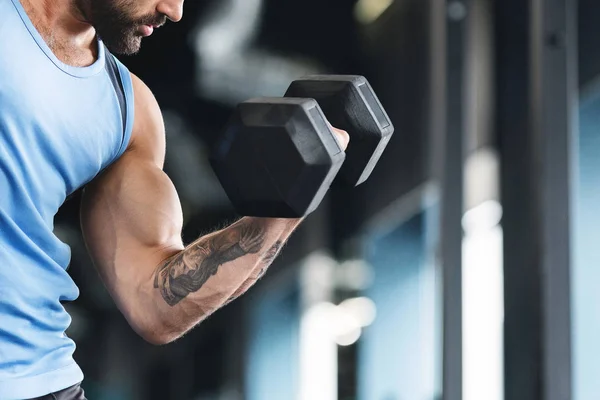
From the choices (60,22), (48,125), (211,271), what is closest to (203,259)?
(211,271)

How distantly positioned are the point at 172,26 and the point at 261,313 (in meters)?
1.32

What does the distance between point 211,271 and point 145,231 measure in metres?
0.17

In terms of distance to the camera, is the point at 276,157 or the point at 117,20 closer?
the point at 276,157

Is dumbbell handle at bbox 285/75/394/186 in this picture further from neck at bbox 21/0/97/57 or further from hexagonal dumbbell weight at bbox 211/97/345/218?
neck at bbox 21/0/97/57

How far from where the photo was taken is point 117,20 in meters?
1.26

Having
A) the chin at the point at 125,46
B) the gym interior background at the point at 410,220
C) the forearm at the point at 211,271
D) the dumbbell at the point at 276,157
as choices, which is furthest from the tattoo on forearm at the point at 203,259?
the gym interior background at the point at 410,220

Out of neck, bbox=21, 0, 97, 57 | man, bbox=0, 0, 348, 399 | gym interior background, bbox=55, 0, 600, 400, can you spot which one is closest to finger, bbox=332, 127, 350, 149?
man, bbox=0, 0, 348, 399

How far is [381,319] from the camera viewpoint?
373 cm

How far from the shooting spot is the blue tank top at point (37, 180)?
116 cm

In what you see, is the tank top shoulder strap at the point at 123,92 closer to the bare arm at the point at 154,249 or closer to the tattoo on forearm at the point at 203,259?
the bare arm at the point at 154,249

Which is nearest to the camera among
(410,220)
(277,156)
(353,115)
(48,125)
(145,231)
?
(277,156)

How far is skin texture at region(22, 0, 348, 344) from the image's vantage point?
3.87ft

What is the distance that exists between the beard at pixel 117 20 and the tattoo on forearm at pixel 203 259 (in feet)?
0.98

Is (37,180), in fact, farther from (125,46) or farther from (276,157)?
(276,157)
